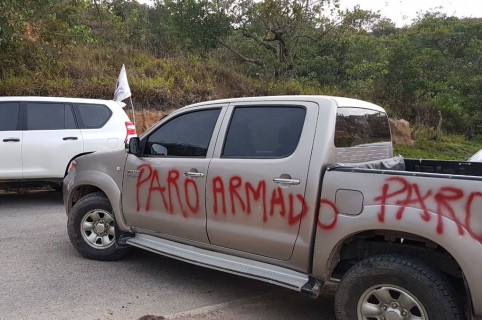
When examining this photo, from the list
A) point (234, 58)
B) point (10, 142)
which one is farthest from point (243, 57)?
point (10, 142)

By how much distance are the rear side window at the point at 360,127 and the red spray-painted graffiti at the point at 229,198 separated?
61 cm

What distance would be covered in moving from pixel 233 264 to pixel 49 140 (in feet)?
17.3

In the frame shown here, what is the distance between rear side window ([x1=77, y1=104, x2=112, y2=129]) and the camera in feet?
27.1

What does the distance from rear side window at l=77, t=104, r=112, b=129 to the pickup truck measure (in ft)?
10.6

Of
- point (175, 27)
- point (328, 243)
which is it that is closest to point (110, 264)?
point (328, 243)

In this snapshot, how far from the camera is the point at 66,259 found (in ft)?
17.0

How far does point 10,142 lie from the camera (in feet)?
25.2

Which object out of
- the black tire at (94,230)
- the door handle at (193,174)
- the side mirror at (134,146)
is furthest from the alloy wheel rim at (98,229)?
the door handle at (193,174)

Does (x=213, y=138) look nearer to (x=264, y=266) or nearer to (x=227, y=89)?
(x=264, y=266)

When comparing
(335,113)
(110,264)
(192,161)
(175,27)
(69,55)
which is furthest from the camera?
(175,27)

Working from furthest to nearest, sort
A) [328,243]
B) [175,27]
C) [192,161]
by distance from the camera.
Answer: [175,27]
[192,161]
[328,243]

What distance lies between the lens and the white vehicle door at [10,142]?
7684 millimetres

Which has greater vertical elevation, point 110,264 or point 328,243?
point 328,243

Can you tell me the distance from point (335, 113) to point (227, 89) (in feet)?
43.6
